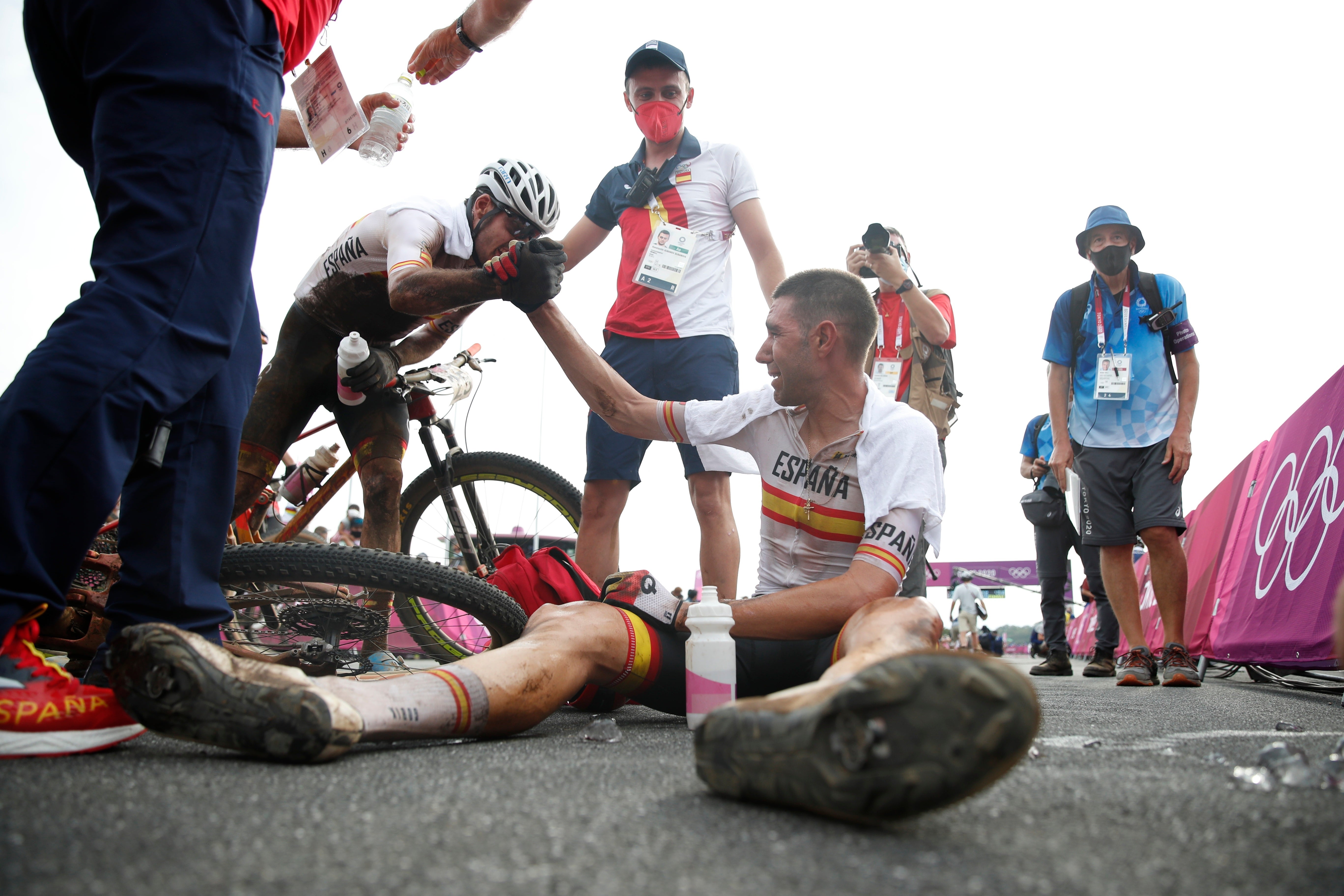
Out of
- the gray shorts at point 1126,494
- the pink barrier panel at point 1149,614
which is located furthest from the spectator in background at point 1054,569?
the gray shorts at point 1126,494

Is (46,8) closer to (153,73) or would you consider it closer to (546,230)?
(153,73)

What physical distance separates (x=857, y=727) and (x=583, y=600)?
1.15m

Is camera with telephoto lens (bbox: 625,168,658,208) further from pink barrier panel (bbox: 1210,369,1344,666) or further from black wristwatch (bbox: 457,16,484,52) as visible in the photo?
pink barrier panel (bbox: 1210,369,1344,666)

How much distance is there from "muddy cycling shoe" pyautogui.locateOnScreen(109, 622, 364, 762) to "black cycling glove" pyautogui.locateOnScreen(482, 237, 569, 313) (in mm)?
1088

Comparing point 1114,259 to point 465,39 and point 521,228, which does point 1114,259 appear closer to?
point 521,228

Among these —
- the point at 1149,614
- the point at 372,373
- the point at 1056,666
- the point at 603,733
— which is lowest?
the point at 1056,666

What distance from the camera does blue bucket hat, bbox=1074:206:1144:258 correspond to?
12.3 feet

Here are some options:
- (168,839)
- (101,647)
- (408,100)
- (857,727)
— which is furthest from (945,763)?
(408,100)

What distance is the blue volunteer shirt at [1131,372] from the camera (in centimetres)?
357

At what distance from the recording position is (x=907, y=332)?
391cm

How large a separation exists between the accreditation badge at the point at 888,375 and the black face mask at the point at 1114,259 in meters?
1.02

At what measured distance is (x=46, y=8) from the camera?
1396 millimetres

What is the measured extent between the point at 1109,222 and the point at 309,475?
370cm

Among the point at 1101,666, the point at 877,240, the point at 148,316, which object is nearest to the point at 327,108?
the point at 148,316
